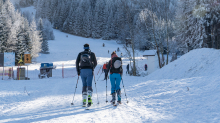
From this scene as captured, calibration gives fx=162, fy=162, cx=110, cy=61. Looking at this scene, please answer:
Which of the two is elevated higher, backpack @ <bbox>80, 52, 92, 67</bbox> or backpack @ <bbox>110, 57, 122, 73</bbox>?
backpack @ <bbox>80, 52, 92, 67</bbox>

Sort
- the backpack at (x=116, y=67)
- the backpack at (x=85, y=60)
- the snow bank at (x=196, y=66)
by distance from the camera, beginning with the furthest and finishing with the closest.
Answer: the snow bank at (x=196, y=66), the backpack at (x=116, y=67), the backpack at (x=85, y=60)

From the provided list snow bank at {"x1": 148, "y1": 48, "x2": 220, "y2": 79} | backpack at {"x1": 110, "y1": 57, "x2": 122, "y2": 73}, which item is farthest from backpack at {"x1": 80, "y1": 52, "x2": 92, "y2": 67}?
snow bank at {"x1": 148, "y1": 48, "x2": 220, "y2": 79}

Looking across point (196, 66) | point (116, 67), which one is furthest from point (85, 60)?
point (196, 66)

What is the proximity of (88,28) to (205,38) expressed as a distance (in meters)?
65.5

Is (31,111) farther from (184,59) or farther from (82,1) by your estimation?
(82,1)

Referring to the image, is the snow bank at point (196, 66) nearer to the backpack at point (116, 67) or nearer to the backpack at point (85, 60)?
the backpack at point (116, 67)

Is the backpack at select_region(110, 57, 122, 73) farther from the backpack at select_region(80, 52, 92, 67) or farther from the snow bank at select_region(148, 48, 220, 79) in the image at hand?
the snow bank at select_region(148, 48, 220, 79)

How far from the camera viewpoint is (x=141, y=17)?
1631 centimetres

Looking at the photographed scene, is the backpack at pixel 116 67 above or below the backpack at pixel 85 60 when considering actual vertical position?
below

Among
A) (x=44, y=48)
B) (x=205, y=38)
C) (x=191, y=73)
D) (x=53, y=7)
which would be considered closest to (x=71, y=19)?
(x=53, y=7)

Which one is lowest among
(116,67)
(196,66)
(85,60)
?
(196,66)

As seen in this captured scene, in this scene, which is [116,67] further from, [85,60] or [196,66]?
[196,66]

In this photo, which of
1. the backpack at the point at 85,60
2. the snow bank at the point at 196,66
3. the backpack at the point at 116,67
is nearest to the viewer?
the backpack at the point at 85,60

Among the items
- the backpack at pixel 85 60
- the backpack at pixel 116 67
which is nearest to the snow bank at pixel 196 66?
the backpack at pixel 116 67
